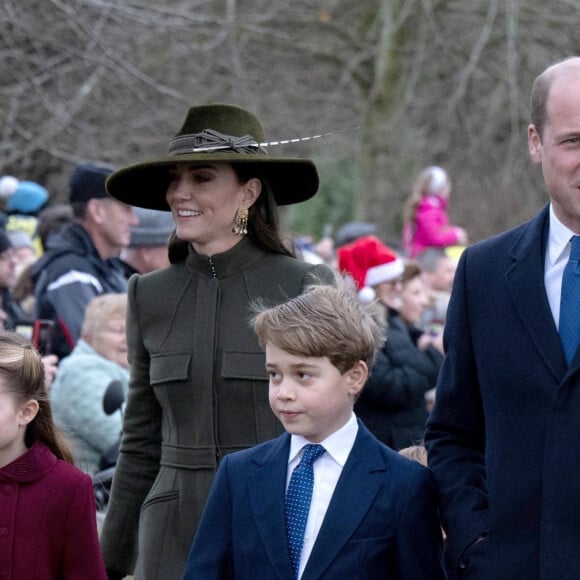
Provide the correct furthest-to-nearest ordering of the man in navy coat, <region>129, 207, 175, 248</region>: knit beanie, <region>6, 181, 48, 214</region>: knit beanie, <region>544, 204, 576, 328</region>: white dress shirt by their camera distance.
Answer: <region>6, 181, 48, 214</region>: knit beanie
<region>129, 207, 175, 248</region>: knit beanie
<region>544, 204, 576, 328</region>: white dress shirt
the man in navy coat

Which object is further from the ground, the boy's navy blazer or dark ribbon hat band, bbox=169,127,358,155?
dark ribbon hat band, bbox=169,127,358,155

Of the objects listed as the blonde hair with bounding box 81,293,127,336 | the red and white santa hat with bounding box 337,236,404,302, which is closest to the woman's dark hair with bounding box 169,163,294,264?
the blonde hair with bounding box 81,293,127,336

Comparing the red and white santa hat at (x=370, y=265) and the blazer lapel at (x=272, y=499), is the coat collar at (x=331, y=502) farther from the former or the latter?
the red and white santa hat at (x=370, y=265)

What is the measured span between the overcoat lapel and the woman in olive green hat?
1.01 m

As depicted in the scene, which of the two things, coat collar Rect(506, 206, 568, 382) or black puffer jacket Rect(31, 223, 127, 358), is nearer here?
coat collar Rect(506, 206, 568, 382)

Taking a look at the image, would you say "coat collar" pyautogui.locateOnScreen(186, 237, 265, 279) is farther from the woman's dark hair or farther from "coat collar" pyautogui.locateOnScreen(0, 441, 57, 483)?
"coat collar" pyautogui.locateOnScreen(0, 441, 57, 483)

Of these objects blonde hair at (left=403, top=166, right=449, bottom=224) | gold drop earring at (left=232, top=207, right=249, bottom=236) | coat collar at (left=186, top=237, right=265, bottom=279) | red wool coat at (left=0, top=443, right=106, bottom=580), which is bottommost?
red wool coat at (left=0, top=443, right=106, bottom=580)

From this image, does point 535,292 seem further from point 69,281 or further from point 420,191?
point 420,191

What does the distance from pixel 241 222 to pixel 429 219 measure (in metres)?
8.30

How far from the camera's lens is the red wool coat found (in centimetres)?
399

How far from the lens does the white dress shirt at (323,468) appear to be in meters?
3.67

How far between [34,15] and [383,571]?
6276mm

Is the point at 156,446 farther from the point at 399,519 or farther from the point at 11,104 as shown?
the point at 11,104

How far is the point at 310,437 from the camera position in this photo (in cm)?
376
